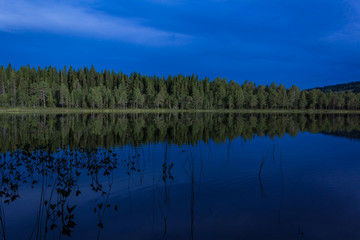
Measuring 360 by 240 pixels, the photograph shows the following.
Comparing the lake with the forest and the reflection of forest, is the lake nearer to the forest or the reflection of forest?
the reflection of forest

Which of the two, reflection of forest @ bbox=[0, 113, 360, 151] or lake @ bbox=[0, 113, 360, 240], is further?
reflection of forest @ bbox=[0, 113, 360, 151]

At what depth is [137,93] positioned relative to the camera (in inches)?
5344

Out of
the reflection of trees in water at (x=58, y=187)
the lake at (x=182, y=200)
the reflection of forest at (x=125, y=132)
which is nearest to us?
the lake at (x=182, y=200)

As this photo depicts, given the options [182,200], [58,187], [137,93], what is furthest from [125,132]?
[137,93]

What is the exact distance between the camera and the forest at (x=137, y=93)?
12344 cm

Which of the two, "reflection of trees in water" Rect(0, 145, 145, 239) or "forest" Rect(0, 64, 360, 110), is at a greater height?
"forest" Rect(0, 64, 360, 110)

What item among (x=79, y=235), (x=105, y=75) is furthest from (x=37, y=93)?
(x=79, y=235)

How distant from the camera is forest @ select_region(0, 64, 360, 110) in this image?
123m

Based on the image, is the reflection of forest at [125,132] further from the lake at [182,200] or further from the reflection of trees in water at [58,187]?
the lake at [182,200]

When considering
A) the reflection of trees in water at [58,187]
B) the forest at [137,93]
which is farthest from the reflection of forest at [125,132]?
the forest at [137,93]

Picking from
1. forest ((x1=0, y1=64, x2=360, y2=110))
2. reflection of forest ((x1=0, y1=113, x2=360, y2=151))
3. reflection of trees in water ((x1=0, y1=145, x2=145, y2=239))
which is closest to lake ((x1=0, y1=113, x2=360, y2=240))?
reflection of trees in water ((x1=0, y1=145, x2=145, y2=239))

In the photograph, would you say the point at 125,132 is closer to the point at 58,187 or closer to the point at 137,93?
the point at 58,187

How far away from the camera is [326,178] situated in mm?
15367

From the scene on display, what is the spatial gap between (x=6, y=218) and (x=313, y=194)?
494 inches
